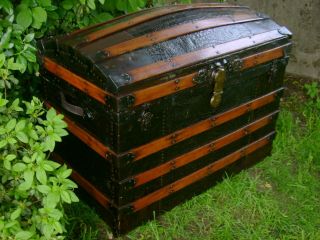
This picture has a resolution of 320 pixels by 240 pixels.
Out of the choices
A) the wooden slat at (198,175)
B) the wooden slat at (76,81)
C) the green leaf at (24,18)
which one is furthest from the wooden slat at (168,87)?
the green leaf at (24,18)

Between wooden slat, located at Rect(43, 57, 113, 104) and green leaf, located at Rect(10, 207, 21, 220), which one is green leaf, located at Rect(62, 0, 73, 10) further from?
green leaf, located at Rect(10, 207, 21, 220)

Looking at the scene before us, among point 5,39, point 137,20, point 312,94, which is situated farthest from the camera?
point 312,94

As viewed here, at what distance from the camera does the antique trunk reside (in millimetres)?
2336

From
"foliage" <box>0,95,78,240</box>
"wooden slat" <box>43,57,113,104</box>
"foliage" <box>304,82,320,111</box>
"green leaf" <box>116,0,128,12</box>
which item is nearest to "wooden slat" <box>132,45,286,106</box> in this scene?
"wooden slat" <box>43,57,113,104</box>

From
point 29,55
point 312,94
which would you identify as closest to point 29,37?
point 29,55

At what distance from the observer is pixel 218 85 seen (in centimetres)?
267

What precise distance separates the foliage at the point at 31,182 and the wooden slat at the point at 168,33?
70cm

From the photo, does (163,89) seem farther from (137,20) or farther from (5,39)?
(5,39)

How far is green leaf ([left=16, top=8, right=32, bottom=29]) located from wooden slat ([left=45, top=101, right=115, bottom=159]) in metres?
0.63

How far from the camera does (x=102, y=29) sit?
262 cm

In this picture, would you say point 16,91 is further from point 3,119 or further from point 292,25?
point 292,25

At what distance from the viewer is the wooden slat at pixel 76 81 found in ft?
7.55

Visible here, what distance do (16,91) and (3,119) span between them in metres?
1.05

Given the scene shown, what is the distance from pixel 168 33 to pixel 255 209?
1419 millimetres
